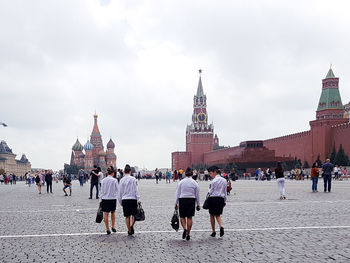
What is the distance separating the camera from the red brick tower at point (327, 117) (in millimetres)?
61097

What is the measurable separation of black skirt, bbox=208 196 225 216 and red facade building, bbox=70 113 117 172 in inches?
4961

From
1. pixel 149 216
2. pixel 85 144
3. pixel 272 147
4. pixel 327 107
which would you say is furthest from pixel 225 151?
pixel 149 216

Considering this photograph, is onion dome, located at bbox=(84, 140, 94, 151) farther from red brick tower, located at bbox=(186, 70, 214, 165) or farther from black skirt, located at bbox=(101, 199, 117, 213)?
black skirt, located at bbox=(101, 199, 117, 213)

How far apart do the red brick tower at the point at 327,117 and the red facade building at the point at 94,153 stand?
79269 mm

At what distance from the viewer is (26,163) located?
6432 inches

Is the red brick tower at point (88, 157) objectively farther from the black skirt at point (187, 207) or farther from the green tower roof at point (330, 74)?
the black skirt at point (187, 207)

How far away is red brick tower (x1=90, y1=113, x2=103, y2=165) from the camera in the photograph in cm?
13562

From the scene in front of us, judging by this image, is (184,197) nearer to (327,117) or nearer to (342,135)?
(342,135)

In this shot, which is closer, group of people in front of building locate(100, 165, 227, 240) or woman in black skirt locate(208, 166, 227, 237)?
group of people in front of building locate(100, 165, 227, 240)

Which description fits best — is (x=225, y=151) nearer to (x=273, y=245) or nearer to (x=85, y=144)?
(x=85, y=144)

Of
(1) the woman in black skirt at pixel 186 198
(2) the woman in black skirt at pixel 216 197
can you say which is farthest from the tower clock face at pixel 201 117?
(1) the woman in black skirt at pixel 186 198

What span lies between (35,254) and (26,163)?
16572cm

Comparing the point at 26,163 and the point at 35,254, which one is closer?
the point at 35,254

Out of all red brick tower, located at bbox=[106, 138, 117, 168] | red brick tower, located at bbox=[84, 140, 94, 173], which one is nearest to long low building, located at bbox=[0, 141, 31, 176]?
red brick tower, located at bbox=[84, 140, 94, 173]
